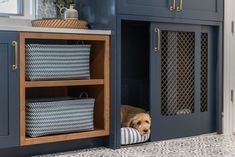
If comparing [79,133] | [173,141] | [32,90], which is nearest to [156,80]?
[173,141]

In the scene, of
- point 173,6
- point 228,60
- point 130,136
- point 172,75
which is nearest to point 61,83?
point 130,136

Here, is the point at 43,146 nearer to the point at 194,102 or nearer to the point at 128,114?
the point at 128,114

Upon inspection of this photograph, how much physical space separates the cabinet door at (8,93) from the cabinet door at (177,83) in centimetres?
102

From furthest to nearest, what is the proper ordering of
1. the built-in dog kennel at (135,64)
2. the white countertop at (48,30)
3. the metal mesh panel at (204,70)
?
1. the built-in dog kennel at (135,64)
2. the metal mesh panel at (204,70)
3. the white countertop at (48,30)

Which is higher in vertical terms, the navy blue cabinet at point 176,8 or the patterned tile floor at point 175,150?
the navy blue cabinet at point 176,8

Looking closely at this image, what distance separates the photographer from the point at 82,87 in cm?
301

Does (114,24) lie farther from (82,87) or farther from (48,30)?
(82,87)

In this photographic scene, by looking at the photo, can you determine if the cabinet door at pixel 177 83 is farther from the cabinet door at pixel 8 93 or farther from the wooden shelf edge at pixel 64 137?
the cabinet door at pixel 8 93

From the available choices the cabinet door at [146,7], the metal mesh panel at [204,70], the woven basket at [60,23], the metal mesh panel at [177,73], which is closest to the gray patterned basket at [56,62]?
the woven basket at [60,23]

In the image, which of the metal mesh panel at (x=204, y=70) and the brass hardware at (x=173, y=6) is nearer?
the brass hardware at (x=173, y=6)

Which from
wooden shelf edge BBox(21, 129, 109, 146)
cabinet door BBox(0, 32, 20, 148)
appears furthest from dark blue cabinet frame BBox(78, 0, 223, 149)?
cabinet door BBox(0, 32, 20, 148)

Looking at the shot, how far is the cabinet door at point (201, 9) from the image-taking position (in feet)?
10.0

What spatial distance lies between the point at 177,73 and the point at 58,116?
1.05 meters

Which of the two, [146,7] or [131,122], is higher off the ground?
[146,7]
